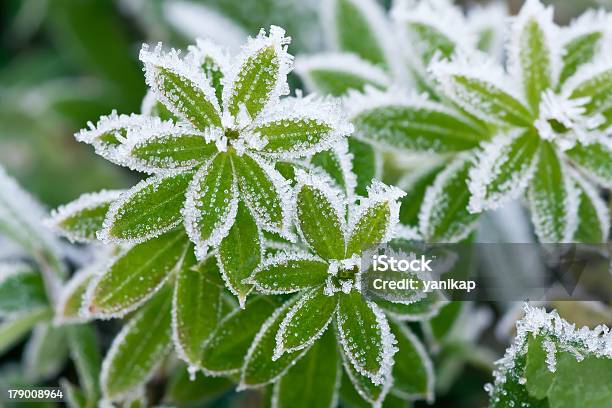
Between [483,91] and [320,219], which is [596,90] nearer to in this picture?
[483,91]

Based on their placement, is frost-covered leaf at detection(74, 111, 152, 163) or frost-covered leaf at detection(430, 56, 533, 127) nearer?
frost-covered leaf at detection(74, 111, 152, 163)

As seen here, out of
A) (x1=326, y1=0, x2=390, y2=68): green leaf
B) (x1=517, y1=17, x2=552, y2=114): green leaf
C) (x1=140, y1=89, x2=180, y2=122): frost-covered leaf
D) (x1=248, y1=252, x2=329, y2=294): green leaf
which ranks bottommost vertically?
(x1=248, y1=252, x2=329, y2=294): green leaf

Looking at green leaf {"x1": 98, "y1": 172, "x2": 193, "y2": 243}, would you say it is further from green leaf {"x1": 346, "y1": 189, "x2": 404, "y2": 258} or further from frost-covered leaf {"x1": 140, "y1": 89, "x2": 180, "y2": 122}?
green leaf {"x1": 346, "y1": 189, "x2": 404, "y2": 258}

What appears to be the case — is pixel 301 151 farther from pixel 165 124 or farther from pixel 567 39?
pixel 567 39

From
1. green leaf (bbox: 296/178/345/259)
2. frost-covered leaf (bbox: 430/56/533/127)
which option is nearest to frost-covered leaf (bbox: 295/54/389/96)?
frost-covered leaf (bbox: 430/56/533/127)

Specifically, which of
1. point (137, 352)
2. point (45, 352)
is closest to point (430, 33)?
point (137, 352)
